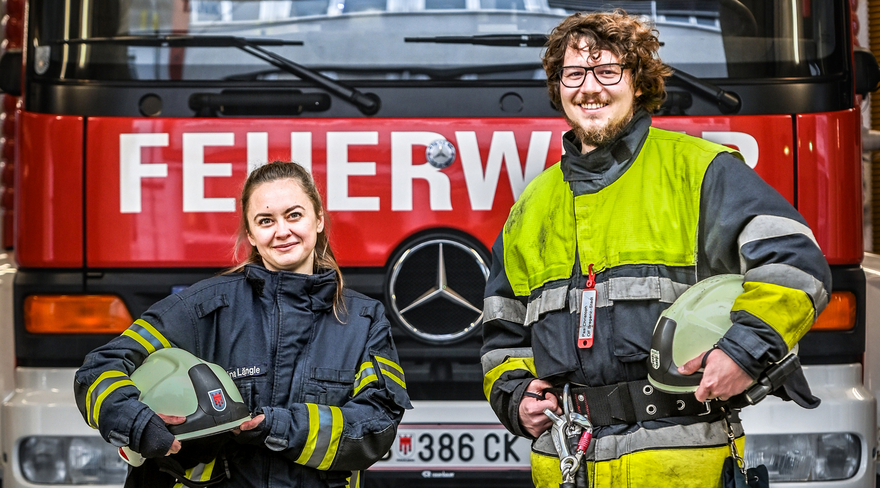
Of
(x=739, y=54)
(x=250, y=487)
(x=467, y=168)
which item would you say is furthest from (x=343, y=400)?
(x=739, y=54)

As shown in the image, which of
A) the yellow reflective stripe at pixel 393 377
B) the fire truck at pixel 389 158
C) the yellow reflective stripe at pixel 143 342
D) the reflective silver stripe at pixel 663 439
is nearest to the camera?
the reflective silver stripe at pixel 663 439

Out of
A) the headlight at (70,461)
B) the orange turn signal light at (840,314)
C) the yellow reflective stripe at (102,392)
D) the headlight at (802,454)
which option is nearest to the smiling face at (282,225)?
the yellow reflective stripe at (102,392)

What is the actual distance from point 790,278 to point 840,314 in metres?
1.46

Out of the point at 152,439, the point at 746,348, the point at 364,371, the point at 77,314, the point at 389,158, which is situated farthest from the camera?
the point at 77,314

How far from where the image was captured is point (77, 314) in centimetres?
332

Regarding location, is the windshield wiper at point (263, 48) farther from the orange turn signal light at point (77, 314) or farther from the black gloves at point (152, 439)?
the black gloves at point (152, 439)

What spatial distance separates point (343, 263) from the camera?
3305mm

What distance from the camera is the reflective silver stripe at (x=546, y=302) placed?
2275mm

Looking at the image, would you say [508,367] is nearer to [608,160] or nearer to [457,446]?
[608,160]

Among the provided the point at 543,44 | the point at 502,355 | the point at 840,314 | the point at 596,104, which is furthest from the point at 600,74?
the point at 840,314

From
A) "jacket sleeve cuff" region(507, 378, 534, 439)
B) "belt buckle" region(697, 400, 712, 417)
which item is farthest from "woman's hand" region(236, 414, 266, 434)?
"belt buckle" region(697, 400, 712, 417)

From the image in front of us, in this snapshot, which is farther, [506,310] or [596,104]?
[506,310]

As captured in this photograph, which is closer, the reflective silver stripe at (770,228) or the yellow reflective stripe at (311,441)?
the reflective silver stripe at (770,228)

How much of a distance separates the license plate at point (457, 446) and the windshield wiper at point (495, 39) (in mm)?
1255
